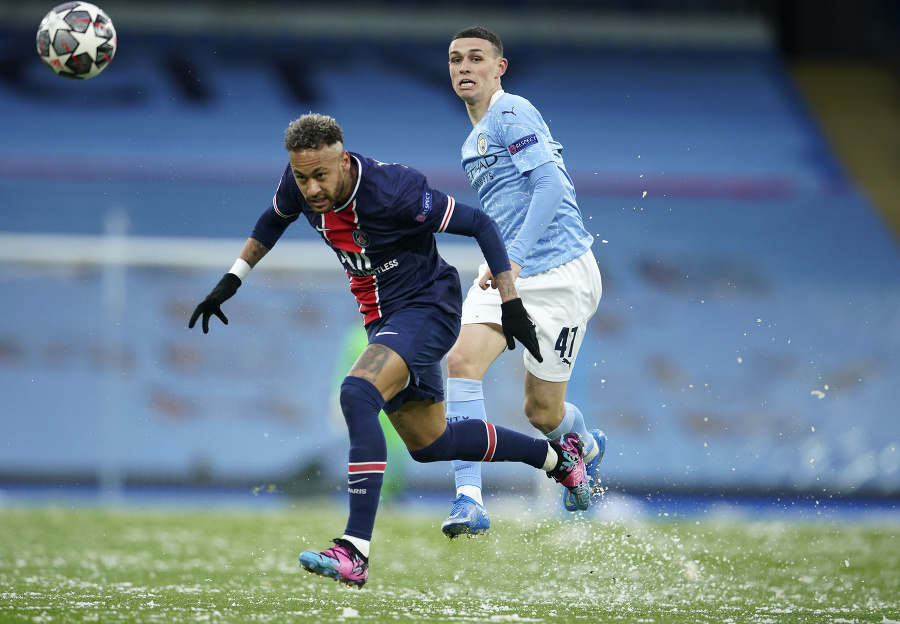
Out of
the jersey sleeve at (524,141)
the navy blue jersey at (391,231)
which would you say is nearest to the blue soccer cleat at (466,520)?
the navy blue jersey at (391,231)

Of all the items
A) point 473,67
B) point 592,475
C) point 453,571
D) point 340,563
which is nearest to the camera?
point 340,563

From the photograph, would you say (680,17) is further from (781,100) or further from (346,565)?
(346,565)

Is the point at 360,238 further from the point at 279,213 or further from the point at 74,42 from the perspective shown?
the point at 74,42

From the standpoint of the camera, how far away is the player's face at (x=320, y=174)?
470cm

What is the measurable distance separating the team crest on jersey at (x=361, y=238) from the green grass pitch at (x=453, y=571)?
66.7 inches

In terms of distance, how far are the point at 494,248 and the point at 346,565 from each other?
166 cm

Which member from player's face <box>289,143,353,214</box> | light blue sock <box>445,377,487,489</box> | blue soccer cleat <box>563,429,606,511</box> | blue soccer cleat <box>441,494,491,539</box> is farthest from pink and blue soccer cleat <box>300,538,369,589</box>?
blue soccer cleat <box>563,429,606,511</box>

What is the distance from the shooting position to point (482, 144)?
577 cm

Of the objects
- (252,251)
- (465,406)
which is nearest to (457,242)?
(465,406)

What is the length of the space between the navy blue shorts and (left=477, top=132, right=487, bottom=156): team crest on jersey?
1.09 meters

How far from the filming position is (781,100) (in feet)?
58.5

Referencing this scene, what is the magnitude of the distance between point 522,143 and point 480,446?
162 cm

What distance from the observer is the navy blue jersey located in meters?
4.92

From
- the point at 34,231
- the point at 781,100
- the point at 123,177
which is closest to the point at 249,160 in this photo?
the point at 123,177
